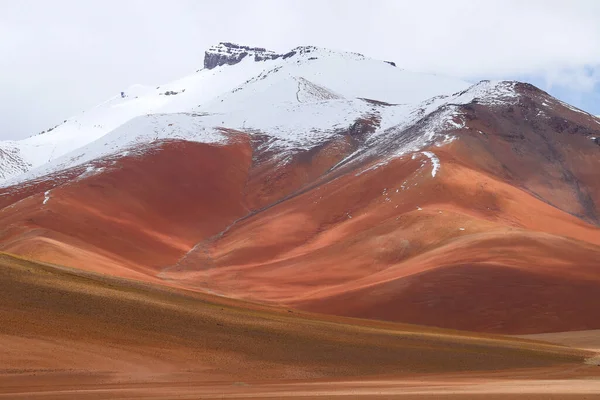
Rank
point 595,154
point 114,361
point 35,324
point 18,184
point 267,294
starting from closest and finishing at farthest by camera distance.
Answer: point 114,361
point 35,324
point 267,294
point 595,154
point 18,184

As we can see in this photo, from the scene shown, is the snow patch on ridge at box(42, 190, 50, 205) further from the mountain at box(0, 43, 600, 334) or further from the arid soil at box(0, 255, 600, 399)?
the arid soil at box(0, 255, 600, 399)

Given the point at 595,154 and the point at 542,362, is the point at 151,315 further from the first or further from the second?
the point at 595,154

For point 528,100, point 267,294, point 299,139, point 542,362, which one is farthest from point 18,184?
point 542,362

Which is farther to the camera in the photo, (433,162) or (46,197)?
(46,197)

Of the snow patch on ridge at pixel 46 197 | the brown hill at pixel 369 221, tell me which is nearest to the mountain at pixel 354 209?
the brown hill at pixel 369 221

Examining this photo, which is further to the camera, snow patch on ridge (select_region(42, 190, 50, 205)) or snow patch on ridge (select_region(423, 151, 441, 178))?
snow patch on ridge (select_region(42, 190, 50, 205))

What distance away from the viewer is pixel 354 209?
99875 mm

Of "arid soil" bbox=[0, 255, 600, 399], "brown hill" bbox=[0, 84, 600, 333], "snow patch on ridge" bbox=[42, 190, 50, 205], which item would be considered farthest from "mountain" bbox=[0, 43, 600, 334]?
"arid soil" bbox=[0, 255, 600, 399]

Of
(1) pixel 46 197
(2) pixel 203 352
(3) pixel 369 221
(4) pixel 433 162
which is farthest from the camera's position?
(1) pixel 46 197

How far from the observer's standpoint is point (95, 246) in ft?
311

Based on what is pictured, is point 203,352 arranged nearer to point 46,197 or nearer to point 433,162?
point 433,162

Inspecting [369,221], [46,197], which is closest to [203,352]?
[369,221]

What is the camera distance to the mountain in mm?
64188

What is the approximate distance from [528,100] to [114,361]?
10697 centimetres
